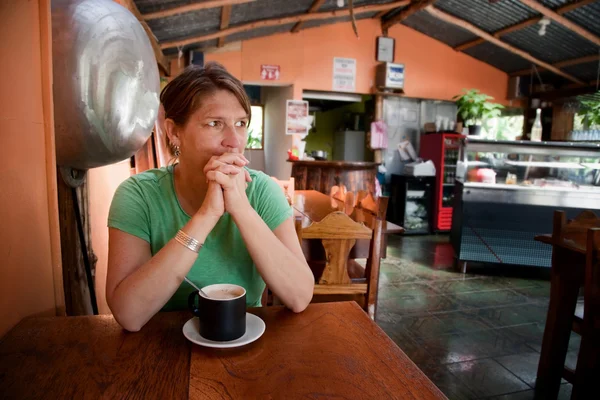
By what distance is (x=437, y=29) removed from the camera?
7.68 meters

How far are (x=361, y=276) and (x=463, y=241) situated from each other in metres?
2.73

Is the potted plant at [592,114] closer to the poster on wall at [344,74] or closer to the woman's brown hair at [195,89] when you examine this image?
the poster on wall at [344,74]

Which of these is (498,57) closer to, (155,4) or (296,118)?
(296,118)

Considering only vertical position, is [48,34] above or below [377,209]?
above

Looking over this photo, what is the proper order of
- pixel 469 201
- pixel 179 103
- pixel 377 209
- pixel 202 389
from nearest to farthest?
pixel 202 389, pixel 179 103, pixel 377 209, pixel 469 201

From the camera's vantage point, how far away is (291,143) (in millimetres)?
7570

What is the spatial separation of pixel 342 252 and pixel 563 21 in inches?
240

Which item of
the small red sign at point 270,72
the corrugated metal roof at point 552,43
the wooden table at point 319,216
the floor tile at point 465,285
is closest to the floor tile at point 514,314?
the floor tile at point 465,285

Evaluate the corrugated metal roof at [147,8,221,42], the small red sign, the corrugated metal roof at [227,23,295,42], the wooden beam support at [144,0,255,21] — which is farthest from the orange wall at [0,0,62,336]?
the small red sign

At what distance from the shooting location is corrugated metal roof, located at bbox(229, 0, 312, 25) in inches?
216

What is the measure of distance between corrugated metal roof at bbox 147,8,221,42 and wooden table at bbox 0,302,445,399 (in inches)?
186

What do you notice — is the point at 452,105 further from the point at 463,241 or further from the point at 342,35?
the point at 463,241

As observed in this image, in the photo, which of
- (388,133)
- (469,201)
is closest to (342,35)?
(388,133)

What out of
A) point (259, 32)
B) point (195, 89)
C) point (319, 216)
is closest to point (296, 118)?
point (259, 32)
